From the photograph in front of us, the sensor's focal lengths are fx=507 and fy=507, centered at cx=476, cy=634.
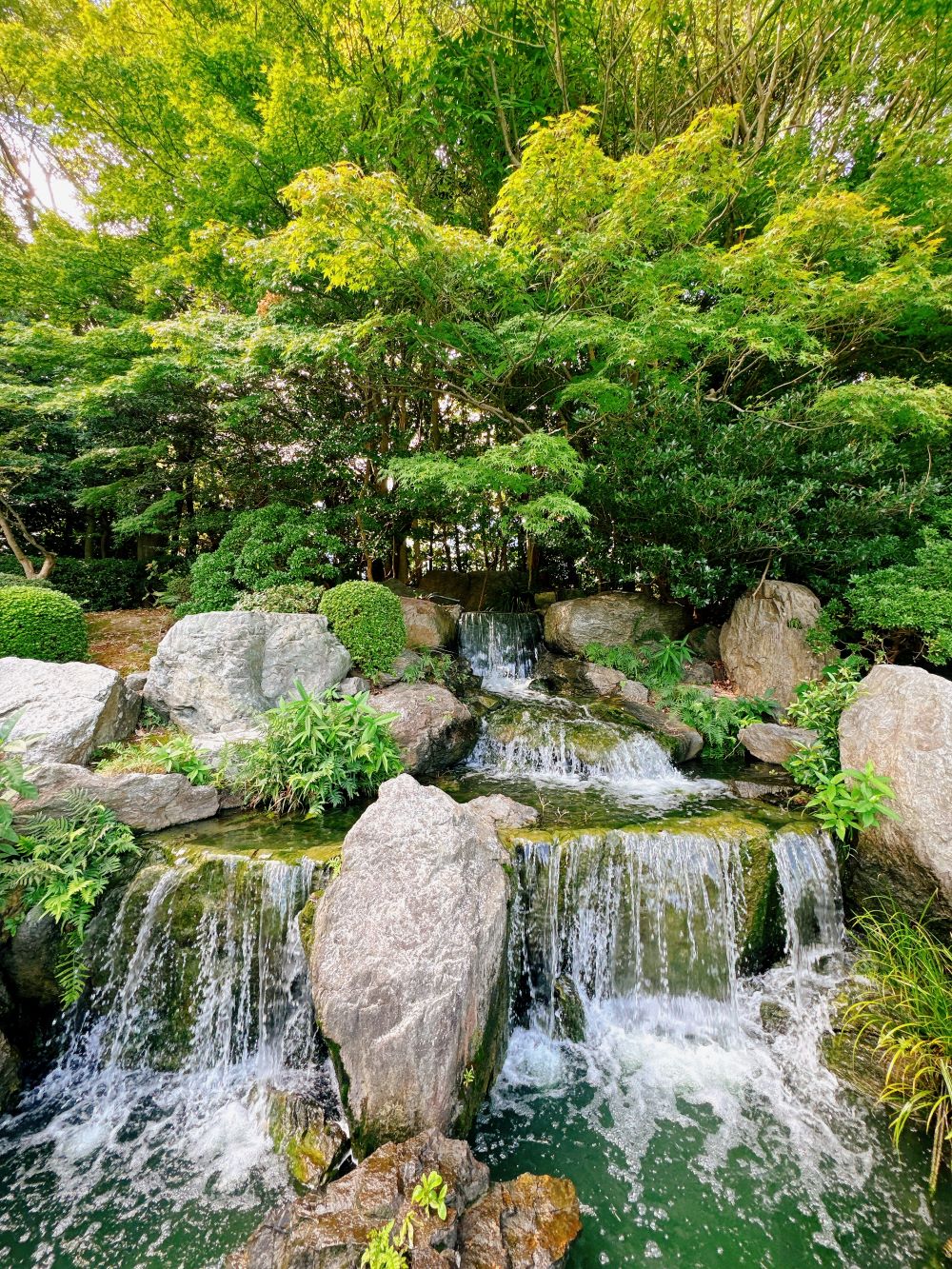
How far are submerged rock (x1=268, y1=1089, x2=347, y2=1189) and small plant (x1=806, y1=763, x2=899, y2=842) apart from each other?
190 inches

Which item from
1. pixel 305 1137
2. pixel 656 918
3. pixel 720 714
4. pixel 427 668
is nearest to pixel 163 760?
pixel 305 1137

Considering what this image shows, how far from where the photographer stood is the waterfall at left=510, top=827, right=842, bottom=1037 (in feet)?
14.6

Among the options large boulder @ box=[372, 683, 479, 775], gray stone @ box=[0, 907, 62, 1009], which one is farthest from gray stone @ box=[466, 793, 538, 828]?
gray stone @ box=[0, 907, 62, 1009]

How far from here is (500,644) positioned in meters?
10.8

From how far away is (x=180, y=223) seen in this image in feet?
30.4

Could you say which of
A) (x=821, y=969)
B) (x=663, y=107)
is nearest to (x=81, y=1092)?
(x=821, y=969)

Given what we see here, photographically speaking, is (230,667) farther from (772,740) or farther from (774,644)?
(774,644)

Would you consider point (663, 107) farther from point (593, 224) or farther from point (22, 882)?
point (22, 882)

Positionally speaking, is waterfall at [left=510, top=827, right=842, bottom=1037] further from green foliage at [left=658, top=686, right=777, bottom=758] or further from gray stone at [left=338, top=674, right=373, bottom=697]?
gray stone at [left=338, top=674, right=373, bottom=697]

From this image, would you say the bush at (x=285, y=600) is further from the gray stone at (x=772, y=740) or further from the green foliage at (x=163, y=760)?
the gray stone at (x=772, y=740)

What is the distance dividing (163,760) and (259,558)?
427 centimetres

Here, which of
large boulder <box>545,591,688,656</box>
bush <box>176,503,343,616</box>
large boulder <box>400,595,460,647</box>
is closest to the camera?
bush <box>176,503,343,616</box>

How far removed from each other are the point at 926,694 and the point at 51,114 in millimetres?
17623

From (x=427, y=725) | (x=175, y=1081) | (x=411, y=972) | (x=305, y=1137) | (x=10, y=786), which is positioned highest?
(x=427, y=725)
